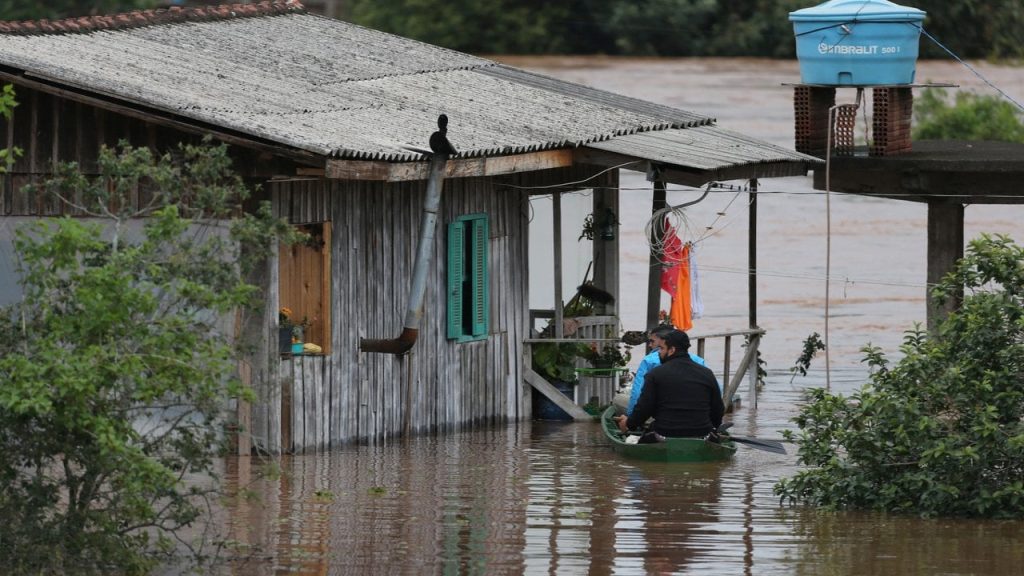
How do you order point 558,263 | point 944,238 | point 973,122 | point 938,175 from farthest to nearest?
point 973,122, point 944,238, point 938,175, point 558,263

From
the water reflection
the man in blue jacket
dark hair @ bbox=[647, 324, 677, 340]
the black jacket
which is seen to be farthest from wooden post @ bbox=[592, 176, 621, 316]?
the black jacket

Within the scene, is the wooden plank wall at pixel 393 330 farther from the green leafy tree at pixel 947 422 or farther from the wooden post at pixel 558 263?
the green leafy tree at pixel 947 422

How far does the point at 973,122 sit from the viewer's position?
1474 inches

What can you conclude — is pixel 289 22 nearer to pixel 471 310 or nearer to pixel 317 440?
pixel 471 310

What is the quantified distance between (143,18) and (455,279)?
4303 mm

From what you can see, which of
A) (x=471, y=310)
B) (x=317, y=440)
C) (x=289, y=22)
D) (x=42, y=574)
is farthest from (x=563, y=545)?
(x=289, y=22)

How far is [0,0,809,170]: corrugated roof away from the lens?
14.9 m

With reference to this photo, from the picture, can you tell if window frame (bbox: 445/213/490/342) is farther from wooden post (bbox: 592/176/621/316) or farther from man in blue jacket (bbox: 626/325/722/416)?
man in blue jacket (bbox: 626/325/722/416)

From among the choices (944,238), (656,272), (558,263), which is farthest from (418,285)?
(944,238)

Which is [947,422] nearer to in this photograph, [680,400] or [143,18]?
[680,400]

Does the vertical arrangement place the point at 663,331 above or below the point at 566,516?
above

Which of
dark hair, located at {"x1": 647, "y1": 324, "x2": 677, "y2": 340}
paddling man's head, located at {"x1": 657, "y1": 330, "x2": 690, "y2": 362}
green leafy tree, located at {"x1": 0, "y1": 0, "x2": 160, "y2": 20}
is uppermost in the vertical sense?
green leafy tree, located at {"x1": 0, "y1": 0, "x2": 160, "y2": 20}

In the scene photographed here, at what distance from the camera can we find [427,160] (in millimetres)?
15500

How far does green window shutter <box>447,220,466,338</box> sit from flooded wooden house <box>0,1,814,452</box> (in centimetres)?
2
